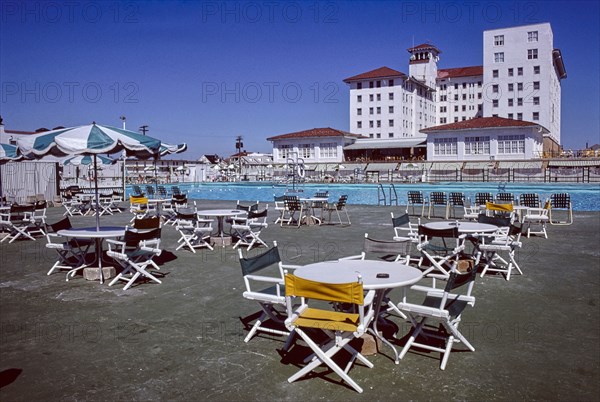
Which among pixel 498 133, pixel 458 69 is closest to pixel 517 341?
pixel 498 133

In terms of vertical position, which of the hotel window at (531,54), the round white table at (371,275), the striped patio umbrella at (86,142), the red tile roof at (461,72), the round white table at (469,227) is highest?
the red tile roof at (461,72)

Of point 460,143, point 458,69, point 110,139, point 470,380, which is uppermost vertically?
point 458,69

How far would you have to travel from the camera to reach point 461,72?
9444cm

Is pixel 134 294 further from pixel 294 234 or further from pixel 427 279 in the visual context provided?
pixel 294 234

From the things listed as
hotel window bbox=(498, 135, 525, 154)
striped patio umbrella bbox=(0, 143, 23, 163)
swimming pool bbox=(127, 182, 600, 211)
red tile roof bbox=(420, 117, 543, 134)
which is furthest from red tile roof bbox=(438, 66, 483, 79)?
striped patio umbrella bbox=(0, 143, 23, 163)

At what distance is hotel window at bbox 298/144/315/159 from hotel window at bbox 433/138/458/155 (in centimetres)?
1771

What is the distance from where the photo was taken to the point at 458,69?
323 ft

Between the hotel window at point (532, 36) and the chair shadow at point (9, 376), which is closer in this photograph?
the chair shadow at point (9, 376)

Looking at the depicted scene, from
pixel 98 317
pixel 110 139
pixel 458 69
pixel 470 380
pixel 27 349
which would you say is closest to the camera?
pixel 470 380

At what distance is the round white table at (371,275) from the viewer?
14.6ft

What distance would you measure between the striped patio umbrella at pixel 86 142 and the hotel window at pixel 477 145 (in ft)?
173

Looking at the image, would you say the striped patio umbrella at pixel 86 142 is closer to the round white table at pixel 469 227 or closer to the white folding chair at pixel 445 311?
the round white table at pixel 469 227

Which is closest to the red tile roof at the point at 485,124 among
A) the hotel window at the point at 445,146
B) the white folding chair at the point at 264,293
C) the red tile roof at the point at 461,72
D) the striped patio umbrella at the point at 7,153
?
the hotel window at the point at 445,146

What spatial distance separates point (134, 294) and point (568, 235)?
1107 cm
